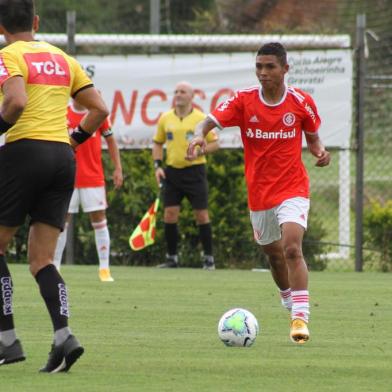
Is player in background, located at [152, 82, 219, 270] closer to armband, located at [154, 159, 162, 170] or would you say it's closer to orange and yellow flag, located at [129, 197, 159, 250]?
armband, located at [154, 159, 162, 170]

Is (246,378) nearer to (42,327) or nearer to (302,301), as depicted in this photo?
(302,301)

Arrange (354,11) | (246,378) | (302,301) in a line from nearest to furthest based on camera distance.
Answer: (246,378) → (302,301) → (354,11)

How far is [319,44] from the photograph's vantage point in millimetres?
17688

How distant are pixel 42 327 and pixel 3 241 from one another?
2246mm

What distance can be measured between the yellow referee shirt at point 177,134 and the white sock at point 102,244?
8.14 ft

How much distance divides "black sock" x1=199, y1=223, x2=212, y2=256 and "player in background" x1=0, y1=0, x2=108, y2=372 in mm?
8808

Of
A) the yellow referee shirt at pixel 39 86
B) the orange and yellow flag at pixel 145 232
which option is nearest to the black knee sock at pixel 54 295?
the yellow referee shirt at pixel 39 86

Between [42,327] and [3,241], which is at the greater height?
[3,241]

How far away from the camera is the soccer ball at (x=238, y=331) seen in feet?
25.8

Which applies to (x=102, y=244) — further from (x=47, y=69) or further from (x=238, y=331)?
(x=47, y=69)

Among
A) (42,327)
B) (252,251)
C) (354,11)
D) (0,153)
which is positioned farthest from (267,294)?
(354,11)

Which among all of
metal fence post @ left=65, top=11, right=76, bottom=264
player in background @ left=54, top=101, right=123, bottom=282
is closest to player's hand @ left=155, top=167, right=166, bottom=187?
metal fence post @ left=65, top=11, right=76, bottom=264

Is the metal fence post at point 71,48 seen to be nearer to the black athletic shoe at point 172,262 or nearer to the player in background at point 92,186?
the black athletic shoe at point 172,262

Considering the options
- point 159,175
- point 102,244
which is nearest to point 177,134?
point 159,175
